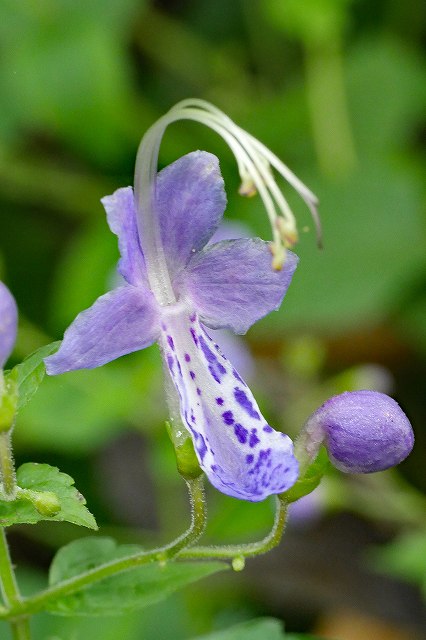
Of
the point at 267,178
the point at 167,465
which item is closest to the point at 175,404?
the point at 267,178

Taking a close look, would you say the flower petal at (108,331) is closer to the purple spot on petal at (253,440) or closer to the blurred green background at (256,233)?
the purple spot on petal at (253,440)

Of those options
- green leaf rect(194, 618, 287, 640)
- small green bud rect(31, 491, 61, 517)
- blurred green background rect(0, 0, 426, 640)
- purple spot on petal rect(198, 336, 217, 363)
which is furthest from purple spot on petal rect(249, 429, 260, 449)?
blurred green background rect(0, 0, 426, 640)

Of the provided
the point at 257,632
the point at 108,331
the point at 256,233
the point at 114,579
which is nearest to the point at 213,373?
the point at 108,331

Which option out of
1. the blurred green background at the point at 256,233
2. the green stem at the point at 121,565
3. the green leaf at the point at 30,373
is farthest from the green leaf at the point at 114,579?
the blurred green background at the point at 256,233

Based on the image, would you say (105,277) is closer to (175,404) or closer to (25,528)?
(25,528)

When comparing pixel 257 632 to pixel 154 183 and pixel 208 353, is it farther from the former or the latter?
pixel 154 183

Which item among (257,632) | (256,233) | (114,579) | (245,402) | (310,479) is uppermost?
(245,402)
